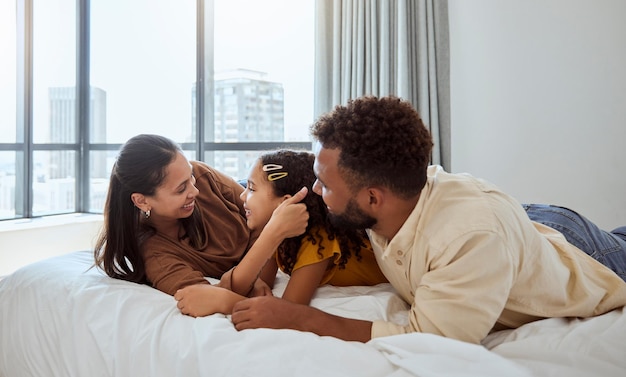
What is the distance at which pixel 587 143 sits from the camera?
9.37 feet

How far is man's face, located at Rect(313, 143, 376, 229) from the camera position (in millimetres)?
1168

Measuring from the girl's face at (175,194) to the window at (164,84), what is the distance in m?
2.38

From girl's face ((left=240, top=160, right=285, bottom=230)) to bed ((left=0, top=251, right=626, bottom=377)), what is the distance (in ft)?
0.77

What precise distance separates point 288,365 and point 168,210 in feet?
2.59

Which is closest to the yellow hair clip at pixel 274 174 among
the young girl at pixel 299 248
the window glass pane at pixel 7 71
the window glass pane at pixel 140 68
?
the young girl at pixel 299 248

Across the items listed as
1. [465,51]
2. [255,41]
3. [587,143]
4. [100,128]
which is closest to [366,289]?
[587,143]

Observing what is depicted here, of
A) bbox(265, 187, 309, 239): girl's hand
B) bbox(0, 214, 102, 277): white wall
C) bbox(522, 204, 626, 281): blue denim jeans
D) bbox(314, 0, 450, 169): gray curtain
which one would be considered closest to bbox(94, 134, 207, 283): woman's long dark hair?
bbox(265, 187, 309, 239): girl's hand

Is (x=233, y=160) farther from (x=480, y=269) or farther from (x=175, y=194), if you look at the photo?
(x=480, y=269)

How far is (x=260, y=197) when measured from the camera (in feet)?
5.16

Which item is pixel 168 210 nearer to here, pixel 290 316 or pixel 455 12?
pixel 290 316

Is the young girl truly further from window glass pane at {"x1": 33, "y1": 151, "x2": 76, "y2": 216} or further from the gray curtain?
window glass pane at {"x1": 33, "y1": 151, "x2": 76, "y2": 216}

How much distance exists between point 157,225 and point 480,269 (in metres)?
1.08

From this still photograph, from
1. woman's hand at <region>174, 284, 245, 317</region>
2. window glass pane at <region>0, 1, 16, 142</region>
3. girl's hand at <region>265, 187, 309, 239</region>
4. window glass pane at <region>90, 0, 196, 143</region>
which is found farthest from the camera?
window glass pane at <region>90, 0, 196, 143</region>

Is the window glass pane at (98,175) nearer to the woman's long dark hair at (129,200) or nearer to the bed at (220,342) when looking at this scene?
the bed at (220,342)
